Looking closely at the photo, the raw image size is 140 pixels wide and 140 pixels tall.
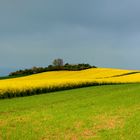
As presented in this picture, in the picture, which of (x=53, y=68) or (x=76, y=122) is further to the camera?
(x=53, y=68)

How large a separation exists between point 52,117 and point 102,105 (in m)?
4.74

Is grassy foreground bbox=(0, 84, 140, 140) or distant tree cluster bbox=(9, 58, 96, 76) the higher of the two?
distant tree cluster bbox=(9, 58, 96, 76)

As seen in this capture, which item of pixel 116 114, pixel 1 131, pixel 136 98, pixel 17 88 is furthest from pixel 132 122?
pixel 17 88

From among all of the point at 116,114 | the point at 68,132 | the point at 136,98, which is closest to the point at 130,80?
the point at 136,98

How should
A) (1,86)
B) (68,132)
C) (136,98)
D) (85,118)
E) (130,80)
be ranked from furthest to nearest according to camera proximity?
(130,80)
(1,86)
(136,98)
(85,118)
(68,132)

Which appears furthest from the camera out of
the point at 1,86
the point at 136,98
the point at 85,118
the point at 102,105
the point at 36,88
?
the point at 36,88

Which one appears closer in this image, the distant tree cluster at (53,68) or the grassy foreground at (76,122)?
the grassy foreground at (76,122)

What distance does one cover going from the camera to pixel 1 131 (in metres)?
15.4

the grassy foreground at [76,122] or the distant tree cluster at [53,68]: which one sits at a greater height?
the distant tree cluster at [53,68]

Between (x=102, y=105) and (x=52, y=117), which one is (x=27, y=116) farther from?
(x=102, y=105)

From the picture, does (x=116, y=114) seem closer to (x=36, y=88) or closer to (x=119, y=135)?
(x=119, y=135)

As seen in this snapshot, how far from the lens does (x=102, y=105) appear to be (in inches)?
878

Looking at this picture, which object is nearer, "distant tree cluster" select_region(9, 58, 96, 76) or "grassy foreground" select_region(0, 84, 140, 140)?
"grassy foreground" select_region(0, 84, 140, 140)

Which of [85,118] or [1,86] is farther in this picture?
[1,86]
